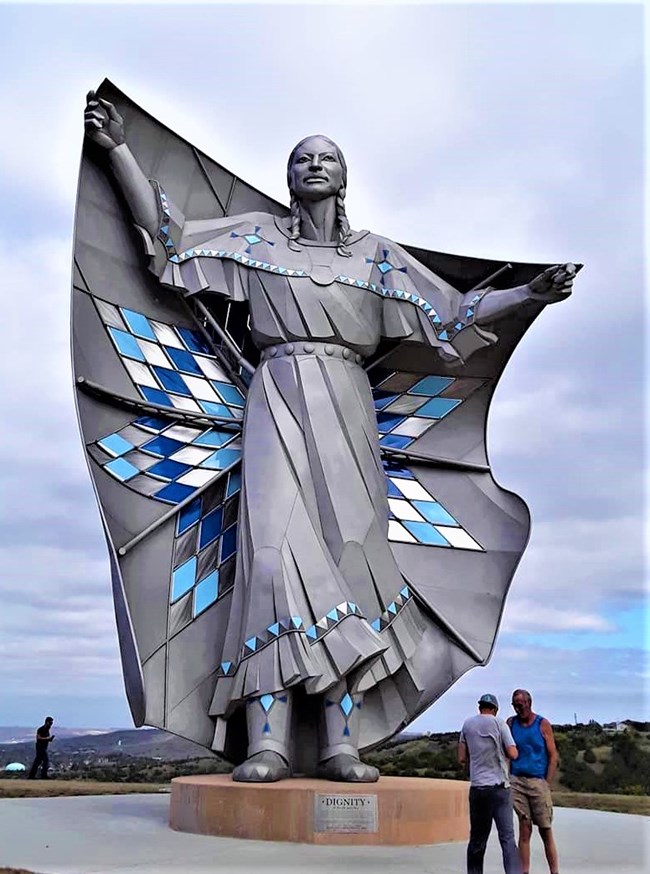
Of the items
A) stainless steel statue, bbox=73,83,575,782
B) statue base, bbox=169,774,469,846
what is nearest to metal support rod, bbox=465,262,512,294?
stainless steel statue, bbox=73,83,575,782

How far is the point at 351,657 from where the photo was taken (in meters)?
9.09

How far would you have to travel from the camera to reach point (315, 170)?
10961 mm

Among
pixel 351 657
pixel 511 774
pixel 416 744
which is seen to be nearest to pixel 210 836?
pixel 351 657

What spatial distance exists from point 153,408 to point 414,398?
3.11 metres

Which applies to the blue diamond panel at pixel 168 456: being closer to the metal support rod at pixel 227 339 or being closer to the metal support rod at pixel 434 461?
the metal support rod at pixel 227 339

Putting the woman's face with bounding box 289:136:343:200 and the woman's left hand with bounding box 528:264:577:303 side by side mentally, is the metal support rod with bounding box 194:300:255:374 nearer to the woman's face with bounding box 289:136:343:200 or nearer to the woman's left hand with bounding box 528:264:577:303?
the woman's face with bounding box 289:136:343:200

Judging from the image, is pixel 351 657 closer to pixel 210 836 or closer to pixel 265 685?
pixel 265 685

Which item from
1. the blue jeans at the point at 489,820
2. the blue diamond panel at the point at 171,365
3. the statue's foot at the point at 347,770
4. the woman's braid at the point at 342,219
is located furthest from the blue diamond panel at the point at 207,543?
the blue jeans at the point at 489,820

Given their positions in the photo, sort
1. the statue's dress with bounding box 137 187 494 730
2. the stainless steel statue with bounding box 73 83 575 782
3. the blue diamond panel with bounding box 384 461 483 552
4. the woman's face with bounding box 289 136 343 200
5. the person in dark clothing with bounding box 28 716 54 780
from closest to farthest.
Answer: the statue's dress with bounding box 137 187 494 730 < the stainless steel statue with bounding box 73 83 575 782 < the woman's face with bounding box 289 136 343 200 < the blue diamond panel with bounding box 384 461 483 552 < the person in dark clothing with bounding box 28 716 54 780

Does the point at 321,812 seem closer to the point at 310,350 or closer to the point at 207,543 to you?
the point at 207,543

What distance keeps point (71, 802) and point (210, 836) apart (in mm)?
4067

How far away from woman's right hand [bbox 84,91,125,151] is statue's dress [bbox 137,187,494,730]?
36.6 inches

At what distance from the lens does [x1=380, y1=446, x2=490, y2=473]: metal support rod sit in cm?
1163

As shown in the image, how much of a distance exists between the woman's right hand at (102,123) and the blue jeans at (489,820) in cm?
729
